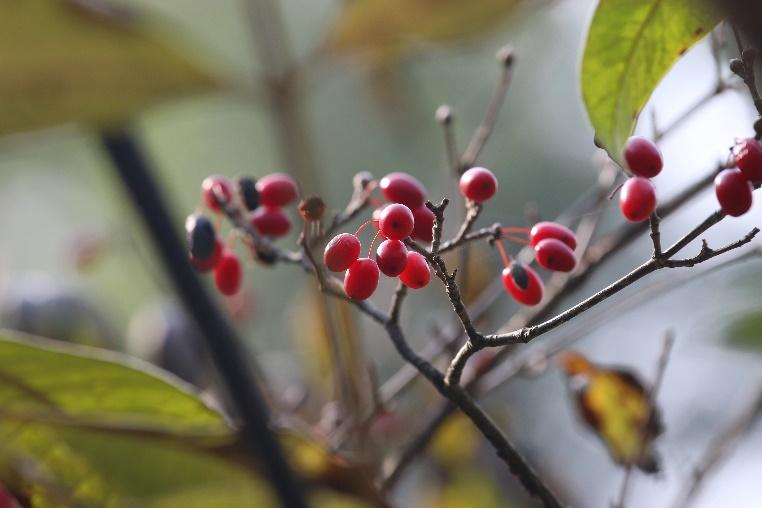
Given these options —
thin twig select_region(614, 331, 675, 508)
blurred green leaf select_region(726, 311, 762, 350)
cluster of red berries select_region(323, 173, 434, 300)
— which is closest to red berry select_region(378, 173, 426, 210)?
cluster of red berries select_region(323, 173, 434, 300)

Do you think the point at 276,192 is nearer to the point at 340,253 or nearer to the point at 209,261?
the point at 209,261

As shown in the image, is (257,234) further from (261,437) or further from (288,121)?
(288,121)

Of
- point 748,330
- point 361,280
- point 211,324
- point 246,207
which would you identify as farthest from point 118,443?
point 748,330

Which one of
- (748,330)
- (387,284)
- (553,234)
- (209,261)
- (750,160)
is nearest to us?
(750,160)

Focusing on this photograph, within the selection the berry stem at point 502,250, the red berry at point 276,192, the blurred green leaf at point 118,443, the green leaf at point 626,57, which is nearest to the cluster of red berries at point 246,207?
the red berry at point 276,192

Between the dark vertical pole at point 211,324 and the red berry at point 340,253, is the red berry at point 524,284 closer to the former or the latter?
the red berry at point 340,253

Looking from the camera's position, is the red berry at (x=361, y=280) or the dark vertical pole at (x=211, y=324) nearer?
the red berry at (x=361, y=280)
